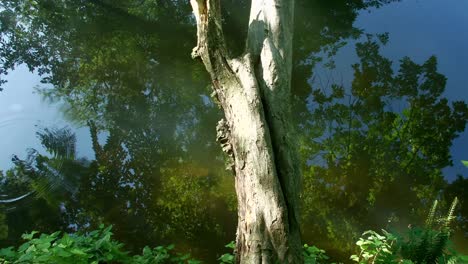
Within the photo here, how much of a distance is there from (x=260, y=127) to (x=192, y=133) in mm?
2530

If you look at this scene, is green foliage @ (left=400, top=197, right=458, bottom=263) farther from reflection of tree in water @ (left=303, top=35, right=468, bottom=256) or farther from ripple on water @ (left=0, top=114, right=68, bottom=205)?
ripple on water @ (left=0, top=114, right=68, bottom=205)

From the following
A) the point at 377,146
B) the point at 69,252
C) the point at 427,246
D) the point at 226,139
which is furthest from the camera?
the point at 377,146

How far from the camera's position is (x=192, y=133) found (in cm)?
468

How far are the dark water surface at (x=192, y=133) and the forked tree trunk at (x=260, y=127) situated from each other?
1670mm

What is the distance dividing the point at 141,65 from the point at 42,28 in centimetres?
176

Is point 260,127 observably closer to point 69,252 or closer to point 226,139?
point 226,139

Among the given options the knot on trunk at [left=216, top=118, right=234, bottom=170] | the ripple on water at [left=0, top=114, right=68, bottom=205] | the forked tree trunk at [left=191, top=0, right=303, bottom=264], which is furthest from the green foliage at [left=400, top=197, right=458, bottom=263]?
the ripple on water at [left=0, top=114, right=68, bottom=205]

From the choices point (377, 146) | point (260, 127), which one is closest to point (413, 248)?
point (260, 127)

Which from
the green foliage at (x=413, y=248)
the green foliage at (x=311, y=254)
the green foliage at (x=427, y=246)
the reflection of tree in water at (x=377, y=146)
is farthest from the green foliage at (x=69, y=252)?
the reflection of tree in water at (x=377, y=146)

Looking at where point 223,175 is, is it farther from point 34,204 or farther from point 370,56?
point 370,56

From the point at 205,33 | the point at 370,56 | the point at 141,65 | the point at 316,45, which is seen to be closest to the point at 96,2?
the point at 141,65

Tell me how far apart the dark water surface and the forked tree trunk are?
167cm

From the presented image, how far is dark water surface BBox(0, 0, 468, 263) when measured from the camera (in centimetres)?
395

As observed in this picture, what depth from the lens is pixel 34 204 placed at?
4.22 m
